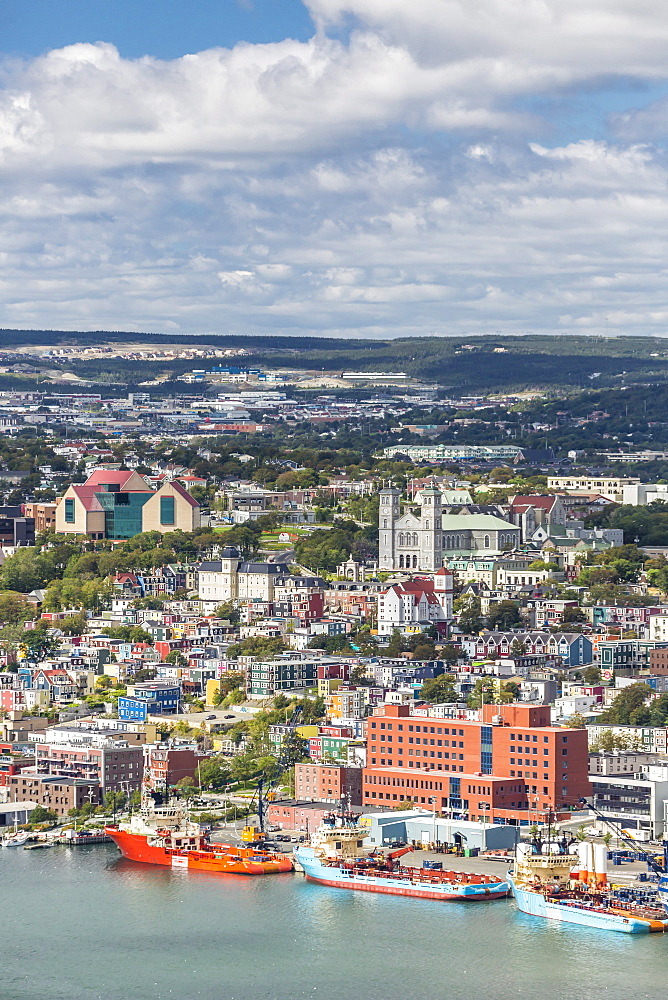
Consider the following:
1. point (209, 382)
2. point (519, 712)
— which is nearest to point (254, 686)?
point (519, 712)

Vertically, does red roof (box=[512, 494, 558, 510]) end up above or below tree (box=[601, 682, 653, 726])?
above

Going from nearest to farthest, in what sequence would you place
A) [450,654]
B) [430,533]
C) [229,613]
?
[450,654], [229,613], [430,533]

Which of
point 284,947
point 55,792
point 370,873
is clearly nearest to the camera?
point 284,947

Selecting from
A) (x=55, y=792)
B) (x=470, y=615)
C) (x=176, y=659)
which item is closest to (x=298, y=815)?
(x=55, y=792)

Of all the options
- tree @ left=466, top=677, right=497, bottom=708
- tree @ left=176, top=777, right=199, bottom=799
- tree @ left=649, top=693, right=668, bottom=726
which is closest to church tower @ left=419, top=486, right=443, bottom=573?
tree @ left=466, top=677, right=497, bottom=708

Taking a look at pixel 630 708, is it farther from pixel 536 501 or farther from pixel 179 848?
pixel 536 501

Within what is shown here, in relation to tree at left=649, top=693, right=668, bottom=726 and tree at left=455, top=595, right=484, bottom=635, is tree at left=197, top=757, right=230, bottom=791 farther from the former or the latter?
tree at left=455, top=595, right=484, bottom=635
